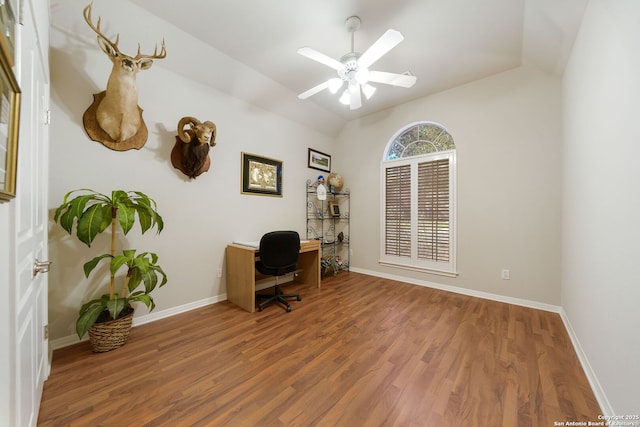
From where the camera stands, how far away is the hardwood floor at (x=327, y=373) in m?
1.29

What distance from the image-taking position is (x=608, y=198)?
136 centimetres

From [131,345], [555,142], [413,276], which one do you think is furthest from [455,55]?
[131,345]

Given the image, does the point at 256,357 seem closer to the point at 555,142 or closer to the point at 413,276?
the point at 413,276

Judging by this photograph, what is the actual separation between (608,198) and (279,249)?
257 centimetres

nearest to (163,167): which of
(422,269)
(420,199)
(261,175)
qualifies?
(261,175)

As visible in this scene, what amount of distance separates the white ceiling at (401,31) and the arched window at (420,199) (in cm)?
93

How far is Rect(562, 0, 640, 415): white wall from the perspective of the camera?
1.10 metres

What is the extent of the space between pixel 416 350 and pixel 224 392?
1.48 m

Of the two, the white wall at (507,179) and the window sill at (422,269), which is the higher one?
the white wall at (507,179)

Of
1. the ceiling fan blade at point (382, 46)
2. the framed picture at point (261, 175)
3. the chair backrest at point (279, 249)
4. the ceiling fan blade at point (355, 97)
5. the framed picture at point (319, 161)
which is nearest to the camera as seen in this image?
the ceiling fan blade at point (382, 46)

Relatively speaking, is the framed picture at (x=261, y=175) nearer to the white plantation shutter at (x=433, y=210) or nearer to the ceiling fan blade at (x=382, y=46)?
the ceiling fan blade at (x=382, y=46)

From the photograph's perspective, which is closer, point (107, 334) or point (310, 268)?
point (107, 334)

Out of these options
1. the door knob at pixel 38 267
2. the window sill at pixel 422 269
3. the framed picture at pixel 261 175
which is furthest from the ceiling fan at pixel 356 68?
the window sill at pixel 422 269

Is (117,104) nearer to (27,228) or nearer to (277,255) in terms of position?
(27,228)
